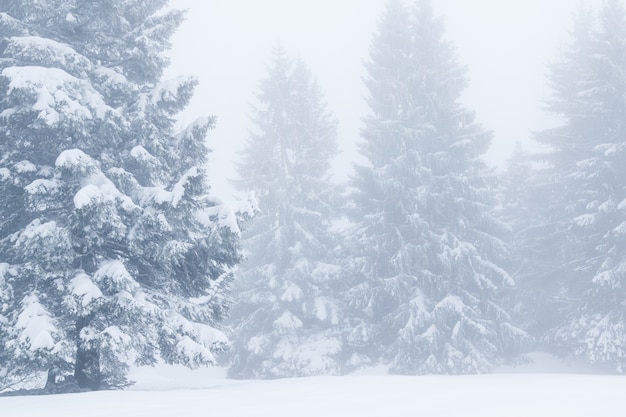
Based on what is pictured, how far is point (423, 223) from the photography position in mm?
22812

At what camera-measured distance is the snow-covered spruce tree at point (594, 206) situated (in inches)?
822

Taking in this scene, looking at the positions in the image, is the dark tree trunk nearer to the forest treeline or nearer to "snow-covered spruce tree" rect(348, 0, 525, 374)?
the forest treeline

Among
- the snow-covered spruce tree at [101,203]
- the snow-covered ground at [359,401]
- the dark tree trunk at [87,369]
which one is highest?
the snow-covered spruce tree at [101,203]

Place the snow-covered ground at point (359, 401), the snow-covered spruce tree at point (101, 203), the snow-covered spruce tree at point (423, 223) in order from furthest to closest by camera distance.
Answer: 1. the snow-covered spruce tree at point (423, 223)
2. the snow-covered spruce tree at point (101, 203)
3. the snow-covered ground at point (359, 401)

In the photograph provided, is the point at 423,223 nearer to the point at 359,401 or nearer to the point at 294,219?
the point at 294,219

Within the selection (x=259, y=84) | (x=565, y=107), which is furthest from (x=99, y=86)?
(x=565, y=107)

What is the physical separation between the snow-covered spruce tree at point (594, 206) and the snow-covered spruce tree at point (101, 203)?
582 inches

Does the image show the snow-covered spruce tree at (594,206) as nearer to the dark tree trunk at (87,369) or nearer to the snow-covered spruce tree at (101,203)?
the snow-covered spruce tree at (101,203)

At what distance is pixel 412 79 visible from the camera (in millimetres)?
24734

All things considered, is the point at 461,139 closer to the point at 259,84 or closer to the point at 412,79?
the point at 412,79

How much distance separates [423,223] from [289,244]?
642cm

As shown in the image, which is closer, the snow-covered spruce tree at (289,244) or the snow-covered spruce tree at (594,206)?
the snow-covered spruce tree at (594,206)

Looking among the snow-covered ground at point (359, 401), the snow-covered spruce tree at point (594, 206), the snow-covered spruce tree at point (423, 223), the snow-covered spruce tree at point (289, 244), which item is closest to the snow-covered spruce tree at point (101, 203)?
the snow-covered ground at point (359, 401)

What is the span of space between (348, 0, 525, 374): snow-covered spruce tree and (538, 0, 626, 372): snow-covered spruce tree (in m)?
2.53
